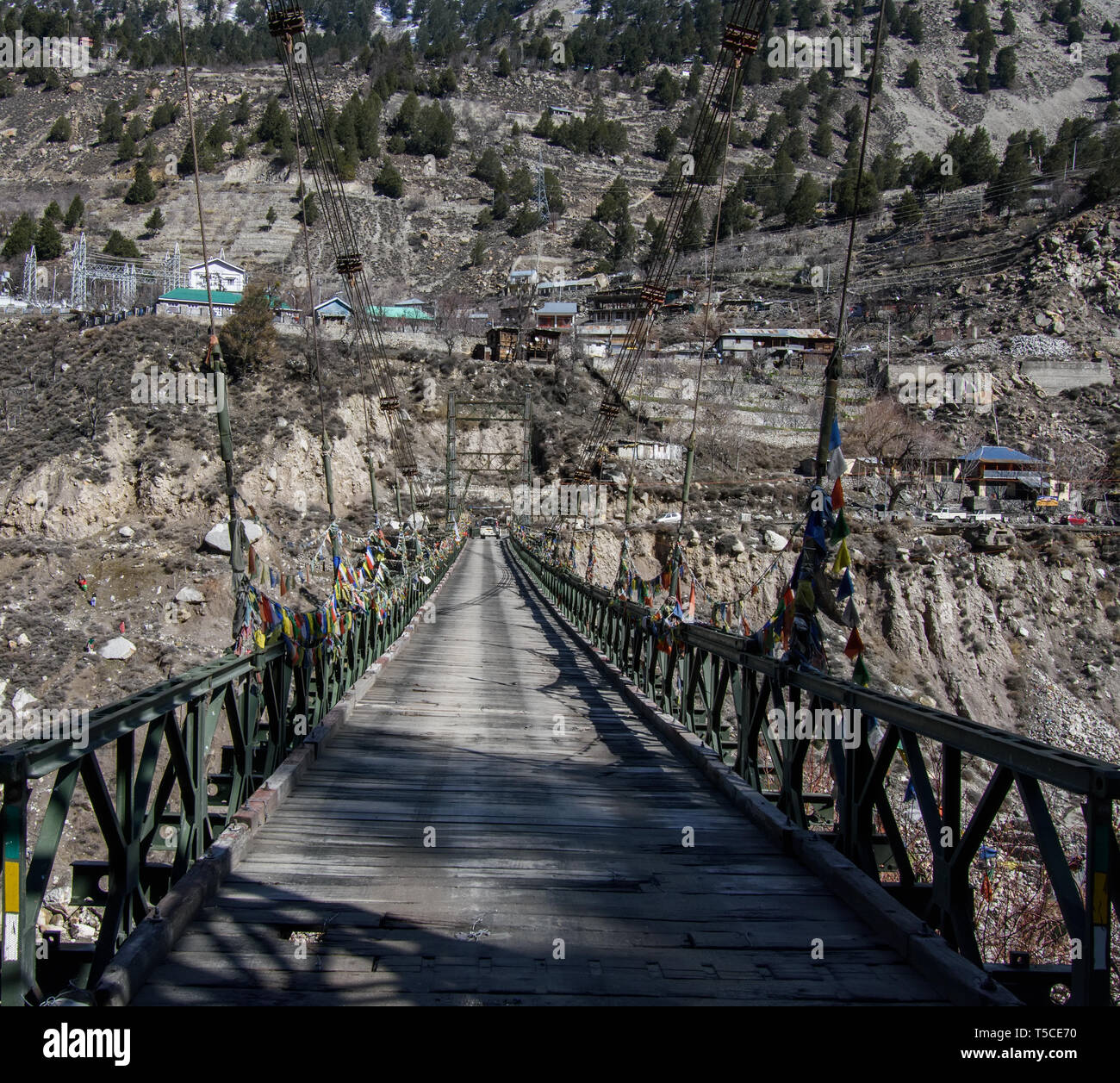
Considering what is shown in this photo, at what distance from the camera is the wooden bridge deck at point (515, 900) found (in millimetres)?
2975

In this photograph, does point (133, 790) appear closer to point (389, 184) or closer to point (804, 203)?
point (804, 203)

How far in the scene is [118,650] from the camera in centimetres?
2711

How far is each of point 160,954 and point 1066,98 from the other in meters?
196

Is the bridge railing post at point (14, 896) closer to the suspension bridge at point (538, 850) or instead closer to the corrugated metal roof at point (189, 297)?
the suspension bridge at point (538, 850)

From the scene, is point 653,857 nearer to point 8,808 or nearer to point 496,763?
point 496,763

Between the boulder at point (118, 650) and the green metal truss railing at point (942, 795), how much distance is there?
24.6 m

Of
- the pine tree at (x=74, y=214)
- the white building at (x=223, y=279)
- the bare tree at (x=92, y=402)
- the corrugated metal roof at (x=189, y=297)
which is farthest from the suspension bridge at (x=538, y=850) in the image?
the pine tree at (x=74, y=214)

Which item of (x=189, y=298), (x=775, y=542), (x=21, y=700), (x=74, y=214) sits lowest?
(x=21, y=700)

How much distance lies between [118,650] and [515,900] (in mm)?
26979

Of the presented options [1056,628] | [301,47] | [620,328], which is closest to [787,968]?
[301,47]

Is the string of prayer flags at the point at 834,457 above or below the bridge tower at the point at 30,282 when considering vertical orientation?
below

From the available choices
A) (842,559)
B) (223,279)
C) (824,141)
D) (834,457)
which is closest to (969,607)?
(834,457)

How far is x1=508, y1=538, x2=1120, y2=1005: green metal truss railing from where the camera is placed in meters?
2.37

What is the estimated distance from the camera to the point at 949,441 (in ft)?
205
